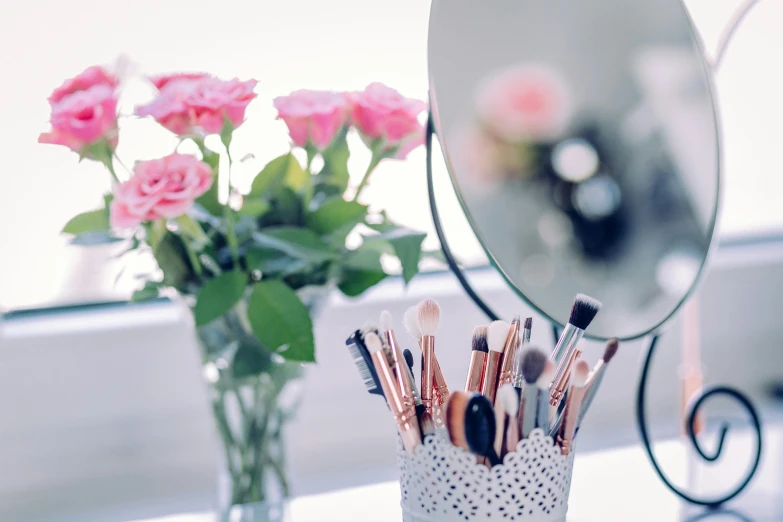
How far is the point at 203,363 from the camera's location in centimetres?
50

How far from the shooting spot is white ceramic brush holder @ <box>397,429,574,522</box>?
37cm

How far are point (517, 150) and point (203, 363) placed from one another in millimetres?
234

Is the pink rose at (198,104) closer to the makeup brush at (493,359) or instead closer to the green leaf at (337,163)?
the green leaf at (337,163)

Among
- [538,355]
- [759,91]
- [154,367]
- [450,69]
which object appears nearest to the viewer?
[538,355]

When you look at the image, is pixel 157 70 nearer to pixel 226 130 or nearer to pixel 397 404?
pixel 226 130

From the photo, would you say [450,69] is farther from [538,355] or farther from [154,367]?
[154,367]

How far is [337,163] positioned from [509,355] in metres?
0.18

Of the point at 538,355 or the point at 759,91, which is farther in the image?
the point at 759,91

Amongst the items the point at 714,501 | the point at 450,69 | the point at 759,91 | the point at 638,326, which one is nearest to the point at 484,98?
the point at 450,69

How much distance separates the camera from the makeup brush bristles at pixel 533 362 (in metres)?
0.36

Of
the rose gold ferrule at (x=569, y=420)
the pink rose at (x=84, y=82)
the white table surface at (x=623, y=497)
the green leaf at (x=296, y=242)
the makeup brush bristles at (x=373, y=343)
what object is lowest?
the white table surface at (x=623, y=497)

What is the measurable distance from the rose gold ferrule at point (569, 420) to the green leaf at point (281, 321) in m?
0.15

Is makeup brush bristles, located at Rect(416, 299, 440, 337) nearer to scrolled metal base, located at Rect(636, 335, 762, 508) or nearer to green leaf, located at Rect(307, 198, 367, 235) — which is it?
green leaf, located at Rect(307, 198, 367, 235)

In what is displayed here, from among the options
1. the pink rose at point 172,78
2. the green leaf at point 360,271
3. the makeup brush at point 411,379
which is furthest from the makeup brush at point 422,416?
the pink rose at point 172,78
